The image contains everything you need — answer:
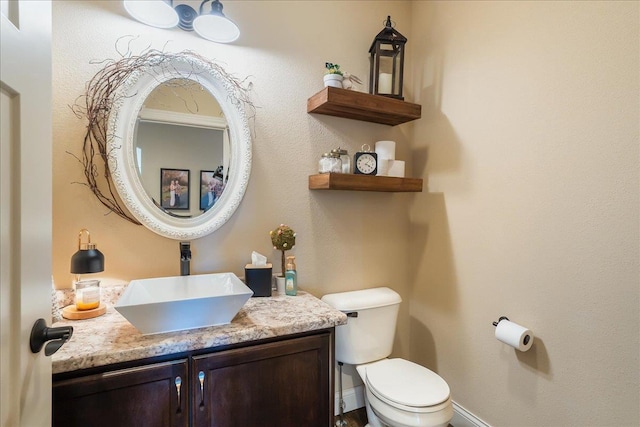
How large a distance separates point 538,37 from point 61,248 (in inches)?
92.0

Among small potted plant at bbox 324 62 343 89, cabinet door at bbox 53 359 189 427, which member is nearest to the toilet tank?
cabinet door at bbox 53 359 189 427

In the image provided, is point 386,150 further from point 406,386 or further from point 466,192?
point 406,386

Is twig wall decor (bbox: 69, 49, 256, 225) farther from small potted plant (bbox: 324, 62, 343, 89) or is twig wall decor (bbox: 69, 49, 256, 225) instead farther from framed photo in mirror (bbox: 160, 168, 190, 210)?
small potted plant (bbox: 324, 62, 343, 89)

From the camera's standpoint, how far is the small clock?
1826 millimetres

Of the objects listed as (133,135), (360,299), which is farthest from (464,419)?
(133,135)

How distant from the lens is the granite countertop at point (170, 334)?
0.99m

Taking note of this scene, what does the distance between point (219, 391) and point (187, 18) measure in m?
1.66

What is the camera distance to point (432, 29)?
201 centimetres

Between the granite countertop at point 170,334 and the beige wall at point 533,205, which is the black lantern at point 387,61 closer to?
the beige wall at point 533,205

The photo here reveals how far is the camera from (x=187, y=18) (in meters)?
1.52

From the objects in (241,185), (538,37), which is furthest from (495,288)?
(241,185)

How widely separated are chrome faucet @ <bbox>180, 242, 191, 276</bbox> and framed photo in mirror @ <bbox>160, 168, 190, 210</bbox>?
21 cm

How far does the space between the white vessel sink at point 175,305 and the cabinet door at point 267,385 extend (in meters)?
0.14

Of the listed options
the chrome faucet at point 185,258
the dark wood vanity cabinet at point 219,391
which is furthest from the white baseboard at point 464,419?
the chrome faucet at point 185,258
